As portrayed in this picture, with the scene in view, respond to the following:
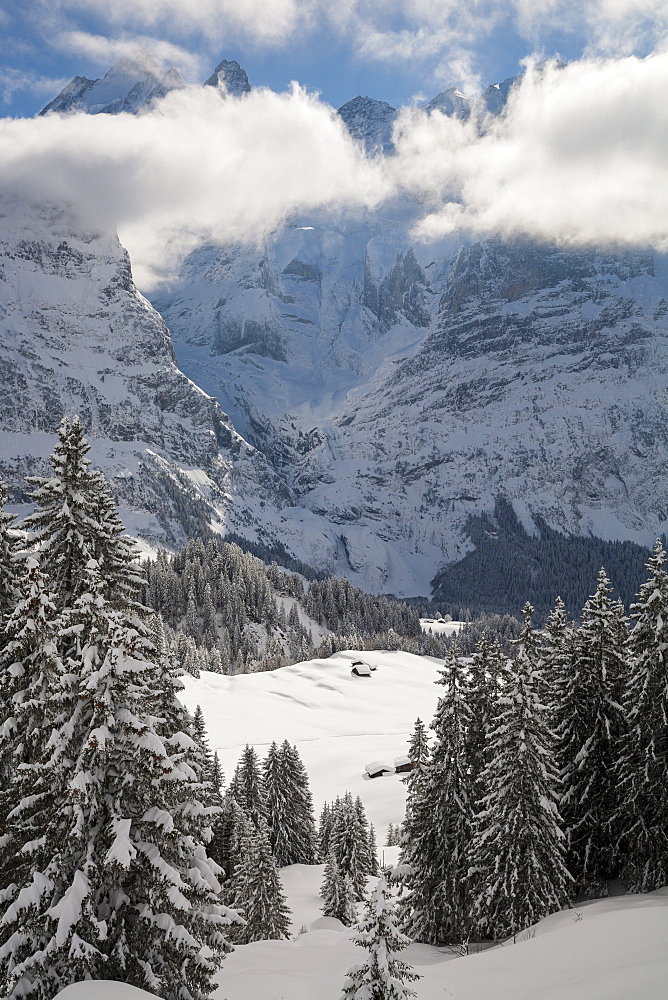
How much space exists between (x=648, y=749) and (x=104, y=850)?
56.9 ft

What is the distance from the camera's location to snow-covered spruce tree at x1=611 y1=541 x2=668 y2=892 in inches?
827

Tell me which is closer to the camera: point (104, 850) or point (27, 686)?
point (104, 850)

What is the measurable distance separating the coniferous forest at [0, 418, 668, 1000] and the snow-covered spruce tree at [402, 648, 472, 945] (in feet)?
0.23

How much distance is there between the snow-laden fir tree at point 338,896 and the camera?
3784 centimetres

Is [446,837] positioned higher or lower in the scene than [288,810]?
higher

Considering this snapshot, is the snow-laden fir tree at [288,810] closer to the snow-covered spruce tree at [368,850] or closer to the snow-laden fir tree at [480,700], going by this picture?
the snow-covered spruce tree at [368,850]

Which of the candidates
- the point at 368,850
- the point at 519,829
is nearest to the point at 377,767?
the point at 368,850

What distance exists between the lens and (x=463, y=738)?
24578 mm

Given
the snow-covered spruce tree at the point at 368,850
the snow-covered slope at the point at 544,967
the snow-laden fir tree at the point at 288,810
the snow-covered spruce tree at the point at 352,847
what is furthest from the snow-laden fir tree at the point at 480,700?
the snow-laden fir tree at the point at 288,810

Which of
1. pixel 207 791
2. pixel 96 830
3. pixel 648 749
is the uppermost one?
pixel 207 791

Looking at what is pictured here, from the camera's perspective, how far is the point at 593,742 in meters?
24.2

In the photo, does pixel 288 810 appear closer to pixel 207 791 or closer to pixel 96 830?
pixel 207 791

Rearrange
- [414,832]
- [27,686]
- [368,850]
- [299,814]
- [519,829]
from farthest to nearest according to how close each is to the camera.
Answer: [299,814] → [368,850] → [414,832] → [519,829] → [27,686]

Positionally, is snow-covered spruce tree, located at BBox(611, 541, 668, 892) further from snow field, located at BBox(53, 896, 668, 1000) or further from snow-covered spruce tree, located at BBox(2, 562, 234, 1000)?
snow-covered spruce tree, located at BBox(2, 562, 234, 1000)
